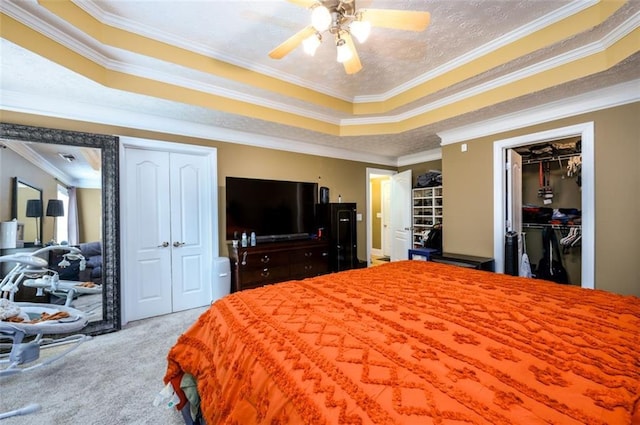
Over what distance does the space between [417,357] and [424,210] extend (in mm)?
4883

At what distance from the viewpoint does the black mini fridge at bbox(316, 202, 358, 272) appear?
440cm

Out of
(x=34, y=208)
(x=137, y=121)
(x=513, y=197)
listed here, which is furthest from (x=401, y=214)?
(x=34, y=208)

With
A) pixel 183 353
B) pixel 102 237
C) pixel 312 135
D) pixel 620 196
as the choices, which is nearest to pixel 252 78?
pixel 312 135

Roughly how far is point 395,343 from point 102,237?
10.5 feet

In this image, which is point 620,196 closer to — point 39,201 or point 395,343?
point 395,343

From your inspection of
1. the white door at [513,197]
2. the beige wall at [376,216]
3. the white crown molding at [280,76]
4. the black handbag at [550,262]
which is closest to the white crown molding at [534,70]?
the white crown molding at [280,76]

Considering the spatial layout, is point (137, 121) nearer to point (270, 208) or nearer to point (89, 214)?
point (89, 214)

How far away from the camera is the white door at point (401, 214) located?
5.45m

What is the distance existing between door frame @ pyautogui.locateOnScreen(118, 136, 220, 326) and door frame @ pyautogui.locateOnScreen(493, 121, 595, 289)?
379 centimetres

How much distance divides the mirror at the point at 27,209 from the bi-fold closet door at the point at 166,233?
27.5 inches

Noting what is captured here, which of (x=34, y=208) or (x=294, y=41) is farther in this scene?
(x=34, y=208)

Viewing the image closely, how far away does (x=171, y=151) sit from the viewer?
11.1ft

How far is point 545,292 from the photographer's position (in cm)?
165

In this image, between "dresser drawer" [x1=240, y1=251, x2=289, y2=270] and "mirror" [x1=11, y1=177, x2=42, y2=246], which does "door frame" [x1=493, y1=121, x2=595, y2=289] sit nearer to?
"dresser drawer" [x1=240, y1=251, x2=289, y2=270]
